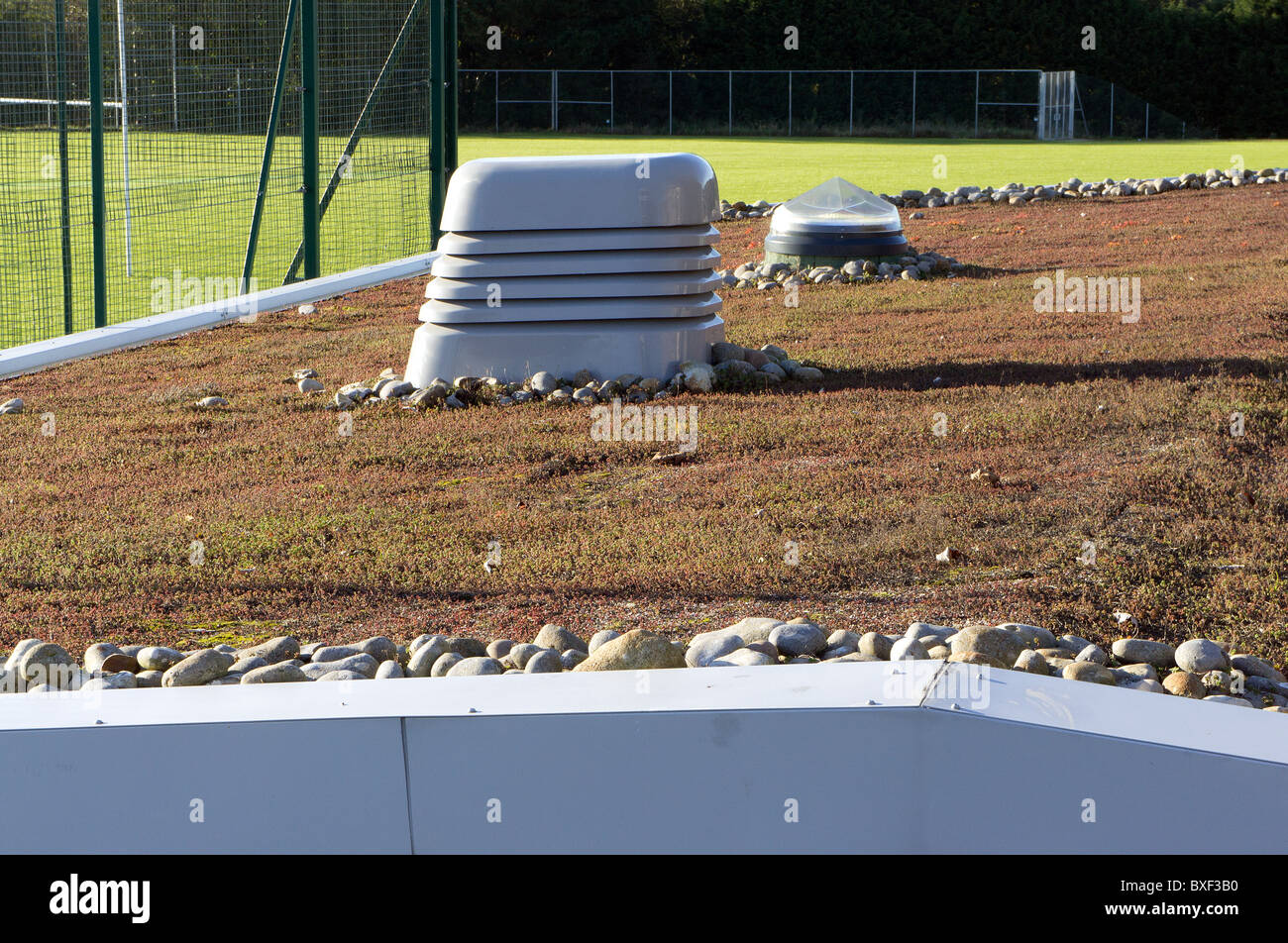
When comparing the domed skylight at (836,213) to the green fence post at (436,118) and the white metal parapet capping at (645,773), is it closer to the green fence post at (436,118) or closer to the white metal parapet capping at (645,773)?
the green fence post at (436,118)

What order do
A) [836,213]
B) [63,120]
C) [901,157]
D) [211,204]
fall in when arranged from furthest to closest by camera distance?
[901,157]
[836,213]
[211,204]
[63,120]

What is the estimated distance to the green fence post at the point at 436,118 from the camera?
1445 centimetres

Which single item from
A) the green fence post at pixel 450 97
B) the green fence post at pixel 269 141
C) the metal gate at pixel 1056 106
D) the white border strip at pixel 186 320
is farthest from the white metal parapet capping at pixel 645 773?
the metal gate at pixel 1056 106

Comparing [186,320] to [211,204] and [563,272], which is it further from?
[563,272]

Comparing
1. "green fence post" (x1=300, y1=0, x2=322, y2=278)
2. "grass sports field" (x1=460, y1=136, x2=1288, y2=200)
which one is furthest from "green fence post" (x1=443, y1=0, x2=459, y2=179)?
"grass sports field" (x1=460, y1=136, x2=1288, y2=200)

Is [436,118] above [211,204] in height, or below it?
above

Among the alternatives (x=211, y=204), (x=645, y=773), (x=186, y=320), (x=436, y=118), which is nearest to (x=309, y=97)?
(x=211, y=204)

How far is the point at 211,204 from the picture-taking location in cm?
1150

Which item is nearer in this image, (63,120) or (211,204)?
(63,120)

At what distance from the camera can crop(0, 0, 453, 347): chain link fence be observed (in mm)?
9227

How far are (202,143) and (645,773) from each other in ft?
36.5

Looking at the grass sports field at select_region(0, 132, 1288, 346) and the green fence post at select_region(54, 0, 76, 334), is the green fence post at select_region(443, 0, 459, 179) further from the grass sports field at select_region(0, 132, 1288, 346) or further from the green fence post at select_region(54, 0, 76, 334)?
the green fence post at select_region(54, 0, 76, 334)
